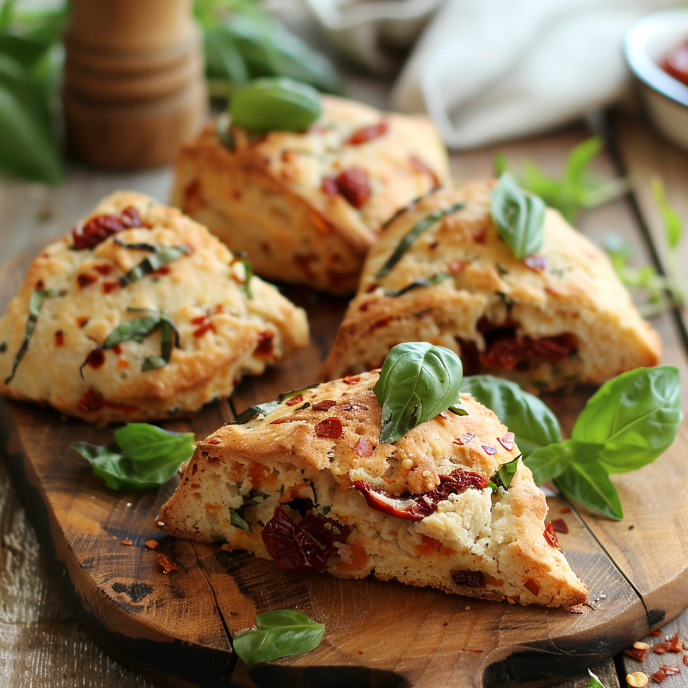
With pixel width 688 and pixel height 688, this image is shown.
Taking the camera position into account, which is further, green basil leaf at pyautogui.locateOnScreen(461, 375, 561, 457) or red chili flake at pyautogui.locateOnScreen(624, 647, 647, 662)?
green basil leaf at pyautogui.locateOnScreen(461, 375, 561, 457)

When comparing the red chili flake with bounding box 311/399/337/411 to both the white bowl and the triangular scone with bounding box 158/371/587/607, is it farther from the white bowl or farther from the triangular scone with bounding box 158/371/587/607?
the white bowl

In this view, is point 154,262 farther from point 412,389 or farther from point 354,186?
point 412,389

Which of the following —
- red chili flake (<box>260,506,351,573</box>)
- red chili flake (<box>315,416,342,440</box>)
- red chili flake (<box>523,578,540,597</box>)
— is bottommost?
red chili flake (<box>260,506,351,573</box>)

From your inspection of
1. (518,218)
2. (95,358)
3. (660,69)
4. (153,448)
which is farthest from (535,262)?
(660,69)

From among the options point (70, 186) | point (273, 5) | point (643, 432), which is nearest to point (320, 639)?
point (643, 432)

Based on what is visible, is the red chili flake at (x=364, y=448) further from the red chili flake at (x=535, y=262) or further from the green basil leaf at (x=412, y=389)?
the red chili flake at (x=535, y=262)

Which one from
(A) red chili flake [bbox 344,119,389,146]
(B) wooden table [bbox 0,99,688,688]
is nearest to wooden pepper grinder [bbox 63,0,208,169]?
(B) wooden table [bbox 0,99,688,688]
